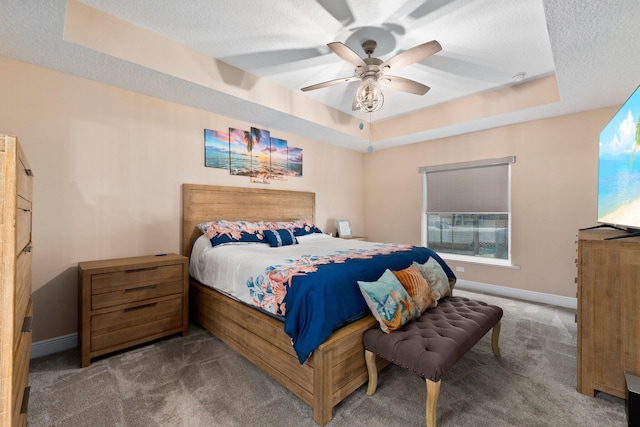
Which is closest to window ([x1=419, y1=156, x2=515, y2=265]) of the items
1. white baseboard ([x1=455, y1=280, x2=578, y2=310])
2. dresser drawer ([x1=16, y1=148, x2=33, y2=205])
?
white baseboard ([x1=455, y1=280, x2=578, y2=310])

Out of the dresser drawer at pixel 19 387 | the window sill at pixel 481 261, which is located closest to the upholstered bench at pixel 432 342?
the dresser drawer at pixel 19 387

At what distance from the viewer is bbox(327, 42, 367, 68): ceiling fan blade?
2042mm

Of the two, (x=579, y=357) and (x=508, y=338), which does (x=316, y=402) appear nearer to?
(x=579, y=357)

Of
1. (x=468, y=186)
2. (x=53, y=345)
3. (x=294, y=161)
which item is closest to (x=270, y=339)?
(x=53, y=345)

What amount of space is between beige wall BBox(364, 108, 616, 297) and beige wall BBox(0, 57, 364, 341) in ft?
12.7

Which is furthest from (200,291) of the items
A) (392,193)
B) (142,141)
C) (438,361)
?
(392,193)

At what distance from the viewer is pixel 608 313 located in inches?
67.4

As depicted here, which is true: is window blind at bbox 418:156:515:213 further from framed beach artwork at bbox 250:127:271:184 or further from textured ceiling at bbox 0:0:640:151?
framed beach artwork at bbox 250:127:271:184

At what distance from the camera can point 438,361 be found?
1436mm

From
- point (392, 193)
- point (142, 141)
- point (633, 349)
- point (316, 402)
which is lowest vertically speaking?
point (316, 402)

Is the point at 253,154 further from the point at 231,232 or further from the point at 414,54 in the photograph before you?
the point at 414,54

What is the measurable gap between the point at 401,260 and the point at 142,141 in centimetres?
290

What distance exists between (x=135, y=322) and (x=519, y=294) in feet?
14.9

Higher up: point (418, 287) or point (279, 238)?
point (279, 238)
